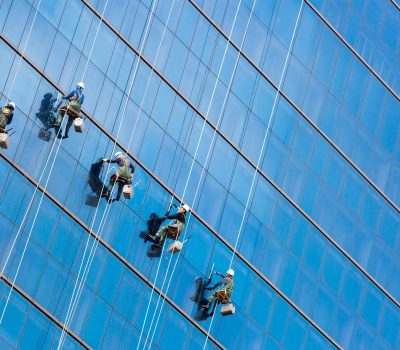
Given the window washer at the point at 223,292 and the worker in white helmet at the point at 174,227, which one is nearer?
the worker in white helmet at the point at 174,227

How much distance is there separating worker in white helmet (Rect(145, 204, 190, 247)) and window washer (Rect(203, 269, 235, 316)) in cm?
297

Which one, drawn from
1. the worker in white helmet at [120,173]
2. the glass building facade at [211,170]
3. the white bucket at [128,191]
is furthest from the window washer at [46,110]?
the white bucket at [128,191]

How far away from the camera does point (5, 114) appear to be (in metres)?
57.6

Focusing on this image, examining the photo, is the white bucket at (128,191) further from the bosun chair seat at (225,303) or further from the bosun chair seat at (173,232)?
the bosun chair seat at (225,303)

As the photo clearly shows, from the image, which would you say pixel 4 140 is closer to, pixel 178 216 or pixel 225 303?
pixel 178 216

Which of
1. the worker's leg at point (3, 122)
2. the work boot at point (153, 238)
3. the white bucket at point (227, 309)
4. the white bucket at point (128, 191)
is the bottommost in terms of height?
the worker's leg at point (3, 122)

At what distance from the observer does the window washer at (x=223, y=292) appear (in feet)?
210

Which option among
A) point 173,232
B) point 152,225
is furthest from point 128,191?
point 173,232

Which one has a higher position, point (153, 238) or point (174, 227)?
point (174, 227)

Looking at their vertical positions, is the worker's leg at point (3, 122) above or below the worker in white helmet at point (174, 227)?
below

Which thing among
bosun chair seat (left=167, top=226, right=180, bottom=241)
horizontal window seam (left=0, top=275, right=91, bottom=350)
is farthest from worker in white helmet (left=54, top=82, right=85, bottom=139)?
horizontal window seam (left=0, top=275, right=91, bottom=350)

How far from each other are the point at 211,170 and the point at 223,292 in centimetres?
472

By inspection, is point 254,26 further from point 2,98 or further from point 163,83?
point 2,98

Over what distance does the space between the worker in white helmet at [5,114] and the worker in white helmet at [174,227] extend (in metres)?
7.47
